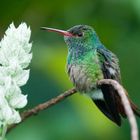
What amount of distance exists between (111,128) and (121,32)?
1.60 meters

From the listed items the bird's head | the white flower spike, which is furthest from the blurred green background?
the white flower spike

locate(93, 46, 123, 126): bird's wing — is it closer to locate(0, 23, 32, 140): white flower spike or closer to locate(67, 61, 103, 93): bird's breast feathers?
locate(67, 61, 103, 93): bird's breast feathers

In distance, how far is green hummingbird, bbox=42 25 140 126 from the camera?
273 cm

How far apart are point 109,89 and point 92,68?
54 cm

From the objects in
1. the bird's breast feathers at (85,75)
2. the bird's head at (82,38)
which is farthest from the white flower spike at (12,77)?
the bird's head at (82,38)

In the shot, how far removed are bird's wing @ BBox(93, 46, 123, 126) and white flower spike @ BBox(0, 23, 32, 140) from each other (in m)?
1.57

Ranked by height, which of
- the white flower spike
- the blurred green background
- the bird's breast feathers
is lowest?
the blurred green background

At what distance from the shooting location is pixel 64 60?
15.1ft

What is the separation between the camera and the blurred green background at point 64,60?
470 centimetres

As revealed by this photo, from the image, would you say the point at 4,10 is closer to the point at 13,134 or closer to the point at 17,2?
the point at 17,2

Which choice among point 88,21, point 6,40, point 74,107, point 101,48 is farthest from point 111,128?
point 6,40

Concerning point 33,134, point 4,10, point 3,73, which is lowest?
point 33,134

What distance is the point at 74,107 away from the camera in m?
4.79

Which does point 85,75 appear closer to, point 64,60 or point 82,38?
point 82,38
